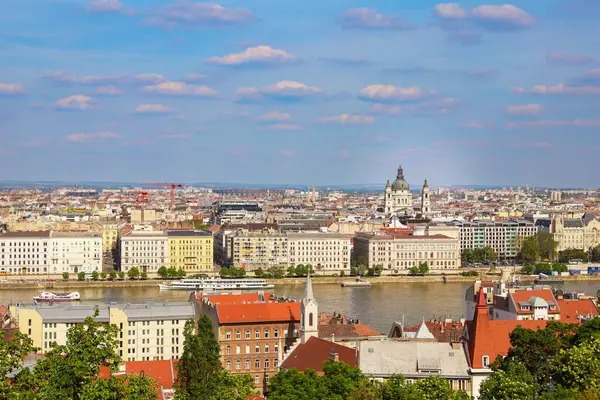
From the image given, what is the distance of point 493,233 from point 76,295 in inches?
1079

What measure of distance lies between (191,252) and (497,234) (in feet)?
58.3

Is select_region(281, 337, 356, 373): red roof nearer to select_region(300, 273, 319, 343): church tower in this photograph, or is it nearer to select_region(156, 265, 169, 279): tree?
select_region(300, 273, 319, 343): church tower

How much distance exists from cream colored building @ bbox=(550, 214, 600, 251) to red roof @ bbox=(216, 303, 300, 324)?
1434 inches

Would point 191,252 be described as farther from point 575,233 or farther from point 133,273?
point 575,233

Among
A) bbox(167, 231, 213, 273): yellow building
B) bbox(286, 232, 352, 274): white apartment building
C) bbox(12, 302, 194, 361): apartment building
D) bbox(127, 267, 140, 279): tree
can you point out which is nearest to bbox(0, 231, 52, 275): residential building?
bbox(127, 267, 140, 279): tree

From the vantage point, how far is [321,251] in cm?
4684

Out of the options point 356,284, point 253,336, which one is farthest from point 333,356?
point 356,284

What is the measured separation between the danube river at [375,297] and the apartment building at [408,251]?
4.80m

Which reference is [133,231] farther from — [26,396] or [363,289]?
[26,396]

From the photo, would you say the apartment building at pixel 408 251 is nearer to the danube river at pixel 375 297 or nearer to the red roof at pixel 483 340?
the danube river at pixel 375 297

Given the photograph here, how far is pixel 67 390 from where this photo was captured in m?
8.66

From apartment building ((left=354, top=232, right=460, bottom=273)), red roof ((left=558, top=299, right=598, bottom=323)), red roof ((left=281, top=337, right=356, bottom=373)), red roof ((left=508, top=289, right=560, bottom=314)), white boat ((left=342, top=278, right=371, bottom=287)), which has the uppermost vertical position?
red roof ((left=508, top=289, right=560, bottom=314))

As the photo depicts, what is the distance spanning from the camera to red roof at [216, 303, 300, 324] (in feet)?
63.2

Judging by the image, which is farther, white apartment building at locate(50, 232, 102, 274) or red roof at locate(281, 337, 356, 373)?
white apartment building at locate(50, 232, 102, 274)
